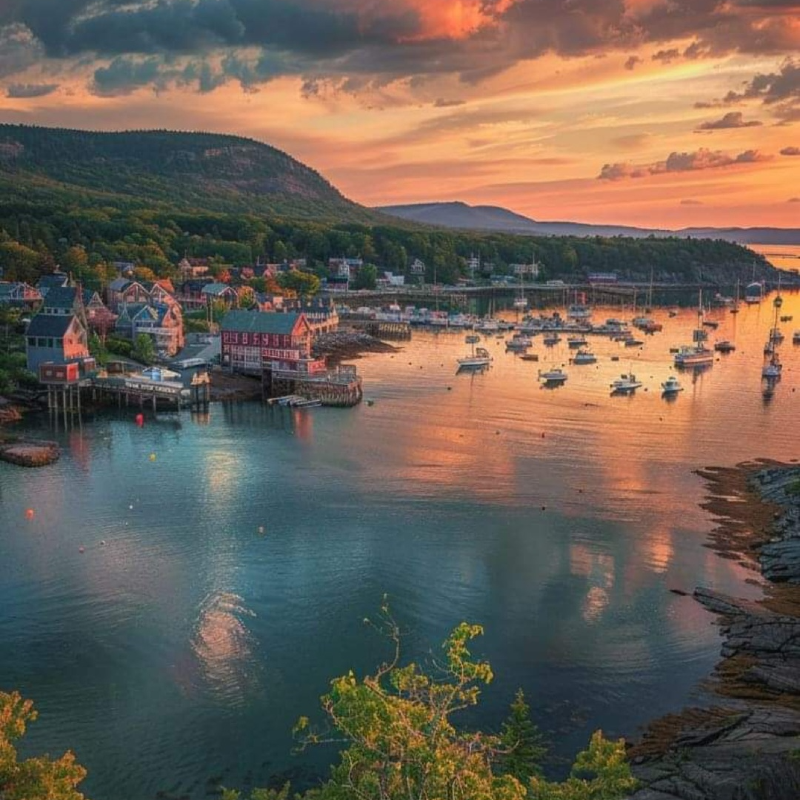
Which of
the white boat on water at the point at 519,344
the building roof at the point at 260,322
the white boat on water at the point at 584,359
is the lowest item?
the white boat on water at the point at 584,359

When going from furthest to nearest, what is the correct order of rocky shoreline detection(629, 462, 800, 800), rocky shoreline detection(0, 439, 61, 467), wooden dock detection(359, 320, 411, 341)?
wooden dock detection(359, 320, 411, 341)
rocky shoreline detection(0, 439, 61, 467)
rocky shoreline detection(629, 462, 800, 800)

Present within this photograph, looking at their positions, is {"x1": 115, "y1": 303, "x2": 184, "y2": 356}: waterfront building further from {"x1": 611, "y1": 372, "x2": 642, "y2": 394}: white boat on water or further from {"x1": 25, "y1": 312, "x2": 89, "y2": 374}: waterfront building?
{"x1": 611, "y1": 372, "x2": 642, "y2": 394}: white boat on water

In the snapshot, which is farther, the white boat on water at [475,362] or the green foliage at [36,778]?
the white boat on water at [475,362]

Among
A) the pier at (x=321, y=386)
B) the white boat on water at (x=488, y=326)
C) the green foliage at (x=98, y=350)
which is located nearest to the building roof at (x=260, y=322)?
the pier at (x=321, y=386)

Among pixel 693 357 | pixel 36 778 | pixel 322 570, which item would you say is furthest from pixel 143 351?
pixel 36 778

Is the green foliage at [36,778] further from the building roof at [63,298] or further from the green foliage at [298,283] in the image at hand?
the green foliage at [298,283]

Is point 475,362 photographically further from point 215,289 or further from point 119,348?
point 215,289

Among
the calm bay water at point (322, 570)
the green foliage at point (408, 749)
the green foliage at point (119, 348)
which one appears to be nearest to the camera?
the green foliage at point (408, 749)

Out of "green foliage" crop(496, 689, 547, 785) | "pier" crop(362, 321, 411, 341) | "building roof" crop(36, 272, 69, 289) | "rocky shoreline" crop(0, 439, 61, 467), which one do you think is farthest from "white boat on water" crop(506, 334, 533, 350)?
"green foliage" crop(496, 689, 547, 785)
